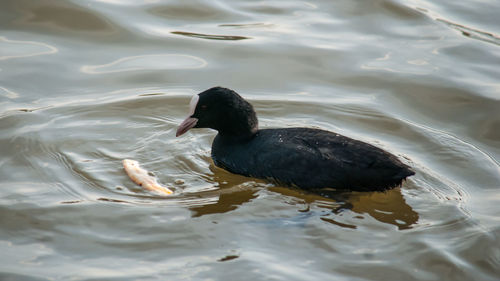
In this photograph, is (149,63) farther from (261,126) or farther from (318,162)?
(318,162)

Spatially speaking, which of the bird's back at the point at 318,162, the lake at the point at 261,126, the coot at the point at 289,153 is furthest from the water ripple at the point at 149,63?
the bird's back at the point at 318,162

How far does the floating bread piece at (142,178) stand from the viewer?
5.32 meters

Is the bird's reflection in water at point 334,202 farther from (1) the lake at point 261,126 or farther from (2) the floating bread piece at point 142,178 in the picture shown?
(2) the floating bread piece at point 142,178

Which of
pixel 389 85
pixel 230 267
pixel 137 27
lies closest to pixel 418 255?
pixel 230 267

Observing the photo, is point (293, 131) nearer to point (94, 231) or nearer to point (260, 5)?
point (94, 231)

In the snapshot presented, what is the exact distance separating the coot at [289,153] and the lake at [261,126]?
0.15 meters

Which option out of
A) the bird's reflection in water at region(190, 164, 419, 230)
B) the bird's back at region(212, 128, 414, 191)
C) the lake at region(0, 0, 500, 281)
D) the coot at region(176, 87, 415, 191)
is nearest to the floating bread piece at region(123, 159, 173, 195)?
the lake at region(0, 0, 500, 281)

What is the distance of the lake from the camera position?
4574 mm

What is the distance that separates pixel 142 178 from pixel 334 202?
1.54 meters

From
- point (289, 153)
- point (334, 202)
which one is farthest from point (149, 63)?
point (334, 202)

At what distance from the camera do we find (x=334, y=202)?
536 centimetres

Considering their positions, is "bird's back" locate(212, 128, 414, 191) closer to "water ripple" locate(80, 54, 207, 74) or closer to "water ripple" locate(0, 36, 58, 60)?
"water ripple" locate(80, 54, 207, 74)

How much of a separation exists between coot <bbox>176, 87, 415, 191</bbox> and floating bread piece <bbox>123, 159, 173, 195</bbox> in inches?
22.5

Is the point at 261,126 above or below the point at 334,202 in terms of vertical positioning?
above
